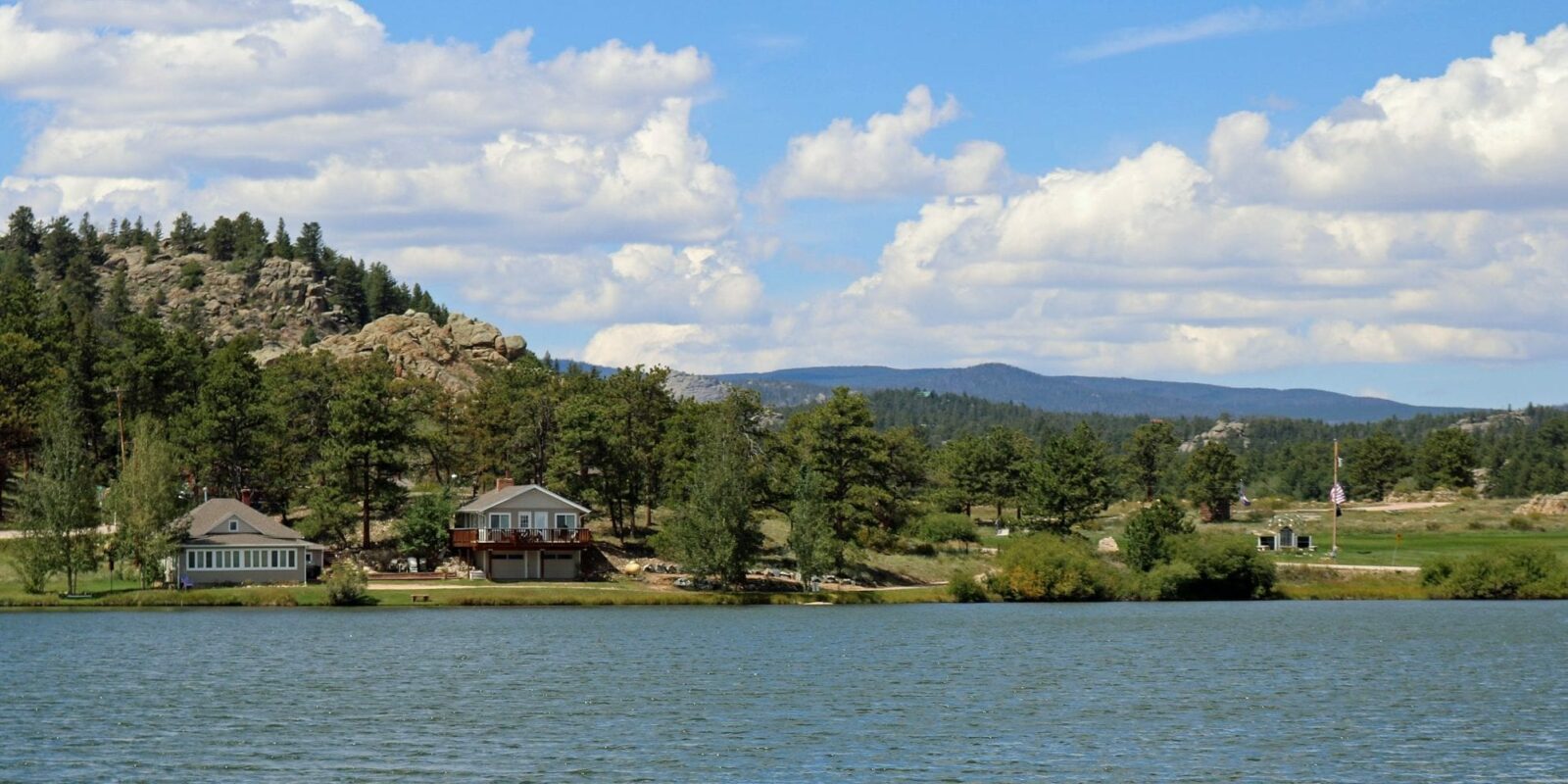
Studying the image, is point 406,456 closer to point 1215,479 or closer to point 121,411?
point 121,411

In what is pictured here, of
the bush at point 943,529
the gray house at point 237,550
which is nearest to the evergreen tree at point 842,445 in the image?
the bush at point 943,529

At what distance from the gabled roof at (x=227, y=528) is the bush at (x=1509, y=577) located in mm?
72998

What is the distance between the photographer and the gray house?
331 ft

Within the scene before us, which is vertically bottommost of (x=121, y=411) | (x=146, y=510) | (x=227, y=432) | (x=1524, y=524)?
(x=1524, y=524)

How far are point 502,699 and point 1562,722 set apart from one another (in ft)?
102

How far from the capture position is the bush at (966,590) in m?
107

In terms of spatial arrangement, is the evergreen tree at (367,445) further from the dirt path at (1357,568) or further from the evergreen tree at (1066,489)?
the dirt path at (1357,568)

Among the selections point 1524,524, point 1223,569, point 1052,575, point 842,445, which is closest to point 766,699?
point 1052,575

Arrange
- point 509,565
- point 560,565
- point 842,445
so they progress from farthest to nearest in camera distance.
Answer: point 842,445 → point 560,565 → point 509,565

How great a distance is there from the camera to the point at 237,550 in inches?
4003

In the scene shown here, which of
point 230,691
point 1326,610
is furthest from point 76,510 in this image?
point 1326,610

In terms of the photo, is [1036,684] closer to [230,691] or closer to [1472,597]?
[230,691]

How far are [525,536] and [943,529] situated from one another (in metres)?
38.0

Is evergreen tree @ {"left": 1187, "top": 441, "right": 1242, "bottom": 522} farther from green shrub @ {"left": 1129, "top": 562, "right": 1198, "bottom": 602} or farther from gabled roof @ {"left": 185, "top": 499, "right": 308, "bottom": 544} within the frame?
gabled roof @ {"left": 185, "top": 499, "right": 308, "bottom": 544}
